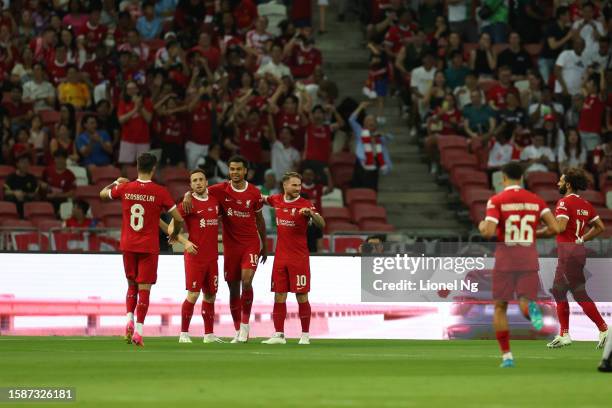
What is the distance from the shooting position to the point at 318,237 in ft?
75.9

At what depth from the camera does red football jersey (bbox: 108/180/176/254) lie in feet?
57.6

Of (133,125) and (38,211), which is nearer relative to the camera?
(38,211)

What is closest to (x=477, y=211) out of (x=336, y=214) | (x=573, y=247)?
(x=336, y=214)

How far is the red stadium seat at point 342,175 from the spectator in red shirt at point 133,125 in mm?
3551

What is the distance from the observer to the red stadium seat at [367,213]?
25828 millimetres

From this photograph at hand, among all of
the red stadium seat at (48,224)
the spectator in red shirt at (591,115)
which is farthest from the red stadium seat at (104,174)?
the spectator in red shirt at (591,115)

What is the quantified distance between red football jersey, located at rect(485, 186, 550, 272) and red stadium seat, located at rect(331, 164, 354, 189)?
13329 millimetres

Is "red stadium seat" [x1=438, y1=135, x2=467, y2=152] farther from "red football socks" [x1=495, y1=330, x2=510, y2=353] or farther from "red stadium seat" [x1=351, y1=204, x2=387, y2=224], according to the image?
"red football socks" [x1=495, y1=330, x2=510, y2=353]

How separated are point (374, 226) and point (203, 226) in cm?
751

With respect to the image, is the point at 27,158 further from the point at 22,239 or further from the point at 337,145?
the point at 337,145

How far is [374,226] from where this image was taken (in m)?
25.7

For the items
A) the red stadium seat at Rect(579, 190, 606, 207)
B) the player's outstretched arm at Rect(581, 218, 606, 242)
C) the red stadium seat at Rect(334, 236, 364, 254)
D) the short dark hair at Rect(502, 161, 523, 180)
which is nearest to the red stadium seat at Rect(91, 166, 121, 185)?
the red stadium seat at Rect(334, 236, 364, 254)

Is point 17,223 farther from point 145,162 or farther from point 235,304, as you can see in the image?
point 145,162
